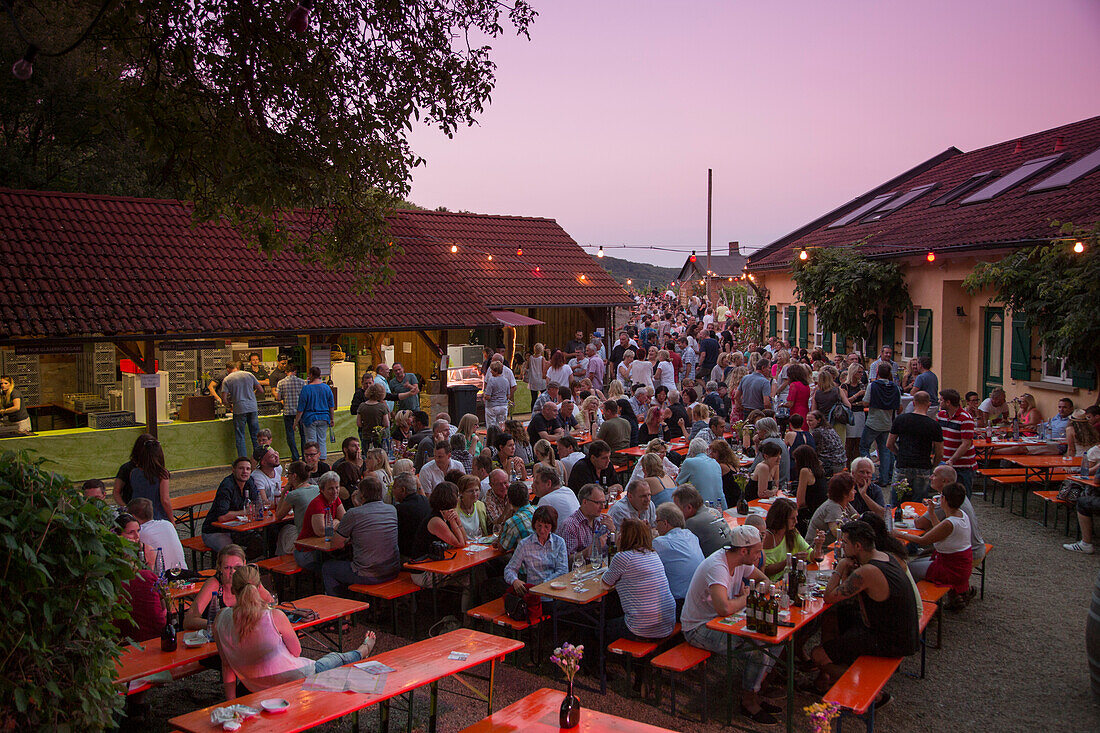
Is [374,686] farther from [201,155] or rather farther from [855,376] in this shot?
[855,376]

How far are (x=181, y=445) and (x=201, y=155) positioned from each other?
297 inches

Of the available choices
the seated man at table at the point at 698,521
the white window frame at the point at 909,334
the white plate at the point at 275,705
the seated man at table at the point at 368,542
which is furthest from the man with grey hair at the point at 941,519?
the white window frame at the point at 909,334

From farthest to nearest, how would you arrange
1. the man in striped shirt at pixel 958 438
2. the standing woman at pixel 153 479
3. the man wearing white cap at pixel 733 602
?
the man in striped shirt at pixel 958 438
the standing woman at pixel 153 479
the man wearing white cap at pixel 733 602

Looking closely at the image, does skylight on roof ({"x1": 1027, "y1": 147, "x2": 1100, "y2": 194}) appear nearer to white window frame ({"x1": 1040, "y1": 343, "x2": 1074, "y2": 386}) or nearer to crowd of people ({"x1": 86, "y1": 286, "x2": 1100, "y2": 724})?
white window frame ({"x1": 1040, "y1": 343, "x2": 1074, "y2": 386})

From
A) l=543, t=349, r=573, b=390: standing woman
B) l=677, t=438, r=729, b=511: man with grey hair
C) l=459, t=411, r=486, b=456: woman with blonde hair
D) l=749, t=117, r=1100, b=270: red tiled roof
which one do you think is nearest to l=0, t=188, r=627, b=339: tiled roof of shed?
l=543, t=349, r=573, b=390: standing woman

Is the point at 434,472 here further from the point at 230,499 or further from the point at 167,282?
the point at 167,282

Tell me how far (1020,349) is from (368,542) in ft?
39.1

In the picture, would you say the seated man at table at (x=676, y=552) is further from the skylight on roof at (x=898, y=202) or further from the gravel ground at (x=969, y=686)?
the skylight on roof at (x=898, y=202)

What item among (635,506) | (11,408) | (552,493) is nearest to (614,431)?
(552,493)

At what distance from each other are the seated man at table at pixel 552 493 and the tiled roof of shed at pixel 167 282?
5.62 meters

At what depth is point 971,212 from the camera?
55.9 ft

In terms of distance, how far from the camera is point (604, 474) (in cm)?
884

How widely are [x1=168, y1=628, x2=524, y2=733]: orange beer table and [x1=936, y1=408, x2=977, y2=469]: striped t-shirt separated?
677 cm

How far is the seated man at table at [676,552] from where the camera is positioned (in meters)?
6.45
